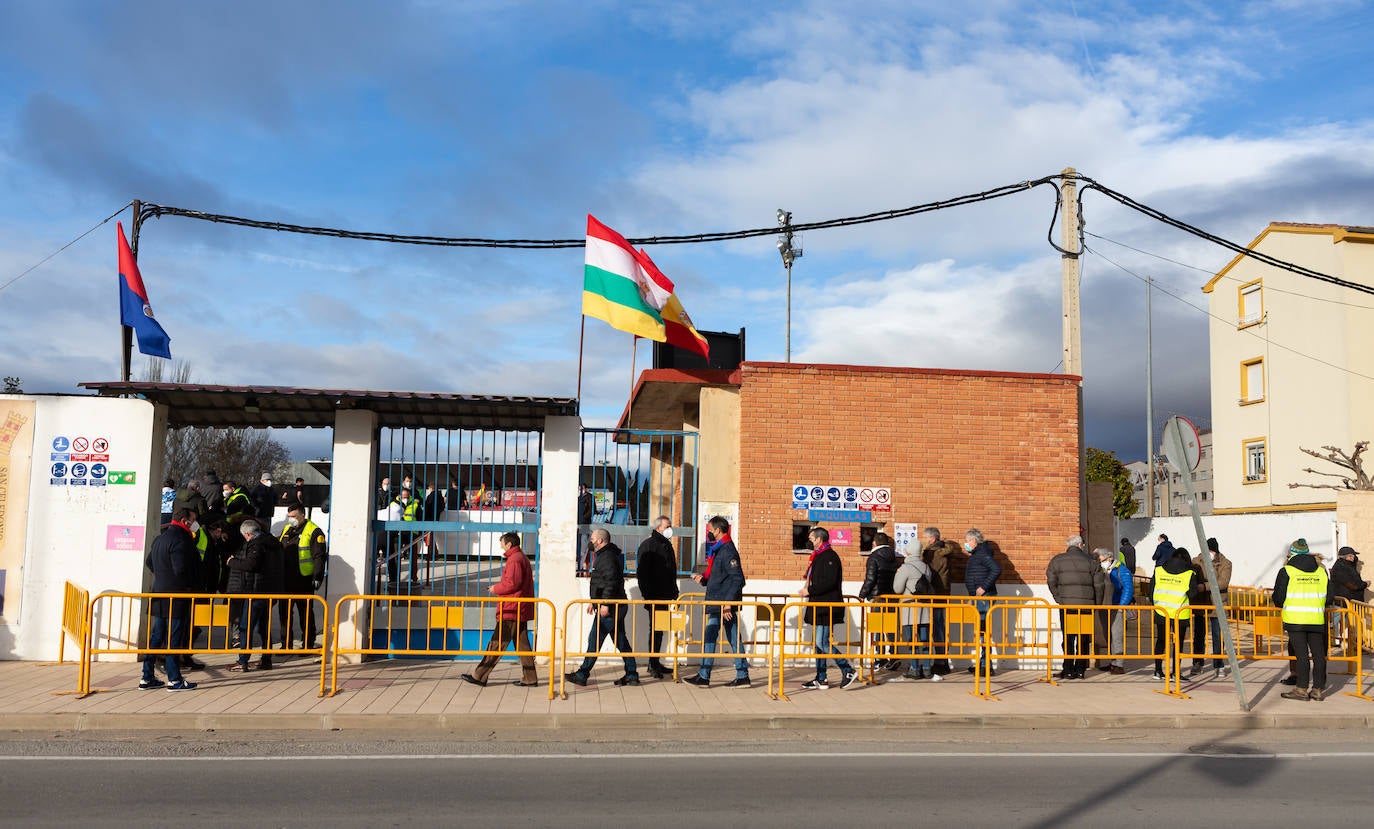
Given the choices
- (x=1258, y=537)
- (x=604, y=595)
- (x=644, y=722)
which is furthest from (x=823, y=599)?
(x=1258, y=537)

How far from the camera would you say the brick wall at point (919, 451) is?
44.7ft

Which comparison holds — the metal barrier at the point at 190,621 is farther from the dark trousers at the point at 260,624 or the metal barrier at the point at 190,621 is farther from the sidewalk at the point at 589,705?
the sidewalk at the point at 589,705

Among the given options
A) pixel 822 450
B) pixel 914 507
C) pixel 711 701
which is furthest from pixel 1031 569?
pixel 711 701

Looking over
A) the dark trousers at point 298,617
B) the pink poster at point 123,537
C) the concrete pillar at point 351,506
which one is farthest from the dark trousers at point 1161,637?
the pink poster at point 123,537

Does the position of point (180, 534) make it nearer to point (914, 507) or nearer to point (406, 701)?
point (406, 701)

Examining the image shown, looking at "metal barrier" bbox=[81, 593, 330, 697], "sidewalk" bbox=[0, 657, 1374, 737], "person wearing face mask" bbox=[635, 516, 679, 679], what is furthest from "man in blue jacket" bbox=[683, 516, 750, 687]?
"metal barrier" bbox=[81, 593, 330, 697]

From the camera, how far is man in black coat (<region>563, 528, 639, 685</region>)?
1134cm

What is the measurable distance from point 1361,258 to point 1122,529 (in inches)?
433

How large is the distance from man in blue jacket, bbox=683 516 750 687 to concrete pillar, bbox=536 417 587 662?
2.19 metres

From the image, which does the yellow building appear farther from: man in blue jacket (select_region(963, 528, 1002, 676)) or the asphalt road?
the asphalt road

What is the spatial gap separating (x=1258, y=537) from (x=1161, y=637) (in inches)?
530

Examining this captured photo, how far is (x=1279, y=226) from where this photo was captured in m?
33.8

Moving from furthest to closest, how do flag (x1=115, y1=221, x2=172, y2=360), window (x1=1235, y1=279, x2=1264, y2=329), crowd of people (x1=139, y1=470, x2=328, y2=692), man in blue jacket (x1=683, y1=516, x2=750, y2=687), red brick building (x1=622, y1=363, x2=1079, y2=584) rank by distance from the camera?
window (x1=1235, y1=279, x2=1264, y2=329), flag (x1=115, y1=221, x2=172, y2=360), red brick building (x1=622, y1=363, x2=1079, y2=584), man in blue jacket (x1=683, y1=516, x2=750, y2=687), crowd of people (x1=139, y1=470, x2=328, y2=692)

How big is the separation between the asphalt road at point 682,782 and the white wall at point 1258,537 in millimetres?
12818
